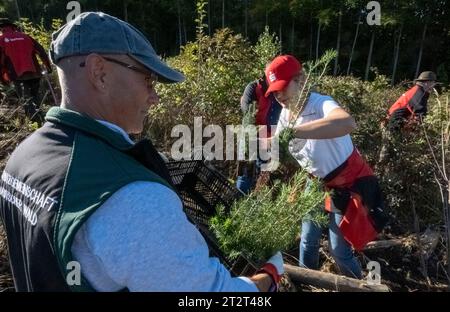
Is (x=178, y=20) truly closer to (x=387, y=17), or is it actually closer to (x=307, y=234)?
(x=387, y=17)

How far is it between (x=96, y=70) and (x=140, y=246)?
1.60 feet

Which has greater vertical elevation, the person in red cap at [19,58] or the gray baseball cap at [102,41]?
the gray baseball cap at [102,41]

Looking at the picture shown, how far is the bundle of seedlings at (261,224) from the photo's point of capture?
5.10 feet

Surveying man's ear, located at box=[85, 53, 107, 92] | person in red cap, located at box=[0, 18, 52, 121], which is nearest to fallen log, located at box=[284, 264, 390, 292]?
man's ear, located at box=[85, 53, 107, 92]

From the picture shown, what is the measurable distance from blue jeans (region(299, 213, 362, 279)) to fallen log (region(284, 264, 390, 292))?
0.15 metres

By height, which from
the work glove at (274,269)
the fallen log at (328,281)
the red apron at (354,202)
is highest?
the work glove at (274,269)

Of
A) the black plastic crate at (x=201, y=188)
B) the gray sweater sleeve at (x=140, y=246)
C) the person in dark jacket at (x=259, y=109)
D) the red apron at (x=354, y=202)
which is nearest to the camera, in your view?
the gray sweater sleeve at (x=140, y=246)

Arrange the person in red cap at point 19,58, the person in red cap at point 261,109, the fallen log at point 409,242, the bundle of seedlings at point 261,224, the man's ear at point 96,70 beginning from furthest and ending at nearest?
the person in red cap at point 19,58
the fallen log at point 409,242
the person in red cap at point 261,109
the bundle of seedlings at point 261,224
the man's ear at point 96,70

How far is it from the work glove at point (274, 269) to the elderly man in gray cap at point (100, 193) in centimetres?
11

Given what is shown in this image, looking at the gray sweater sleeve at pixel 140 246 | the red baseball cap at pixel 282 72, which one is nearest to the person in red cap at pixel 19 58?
the red baseball cap at pixel 282 72

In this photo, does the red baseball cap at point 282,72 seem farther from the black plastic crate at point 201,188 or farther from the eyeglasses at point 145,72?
the eyeglasses at point 145,72

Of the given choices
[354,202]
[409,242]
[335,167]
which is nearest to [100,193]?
[335,167]

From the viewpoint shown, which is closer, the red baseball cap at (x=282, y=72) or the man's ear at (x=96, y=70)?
the man's ear at (x=96, y=70)
